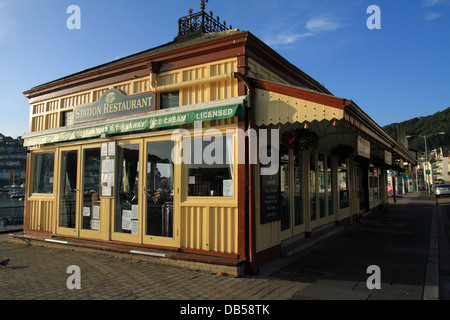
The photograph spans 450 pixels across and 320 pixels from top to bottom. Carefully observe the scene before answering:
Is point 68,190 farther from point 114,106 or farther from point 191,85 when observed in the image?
point 191,85

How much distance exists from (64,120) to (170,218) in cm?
453

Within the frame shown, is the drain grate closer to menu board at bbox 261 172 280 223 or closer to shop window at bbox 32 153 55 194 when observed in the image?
menu board at bbox 261 172 280 223

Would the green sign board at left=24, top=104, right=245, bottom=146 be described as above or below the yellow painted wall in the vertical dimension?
below

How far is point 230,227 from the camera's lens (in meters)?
5.28

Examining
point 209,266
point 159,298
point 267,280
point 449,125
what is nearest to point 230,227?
point 209,266

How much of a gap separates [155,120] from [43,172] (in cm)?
459

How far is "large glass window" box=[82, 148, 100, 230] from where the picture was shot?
7.14 metres

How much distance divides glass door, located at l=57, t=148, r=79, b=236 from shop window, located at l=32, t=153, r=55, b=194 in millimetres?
560

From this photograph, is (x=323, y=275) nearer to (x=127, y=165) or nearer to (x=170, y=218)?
(x=170, y=218)

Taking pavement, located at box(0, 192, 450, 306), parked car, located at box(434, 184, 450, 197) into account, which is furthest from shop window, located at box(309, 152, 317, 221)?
parked car, located at box(434, 184, 450, 197)

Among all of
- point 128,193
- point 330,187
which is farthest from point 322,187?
point 128,193

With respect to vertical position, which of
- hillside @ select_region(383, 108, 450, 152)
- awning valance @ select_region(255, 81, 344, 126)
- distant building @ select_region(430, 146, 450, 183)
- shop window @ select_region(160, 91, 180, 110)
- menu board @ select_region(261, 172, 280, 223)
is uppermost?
hillside @ select_region(383, 108, 450, 152)

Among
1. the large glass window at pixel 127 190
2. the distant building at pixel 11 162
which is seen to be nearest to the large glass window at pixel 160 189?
the large glass window at pixel 127 190

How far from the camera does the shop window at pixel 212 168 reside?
5453 mm
